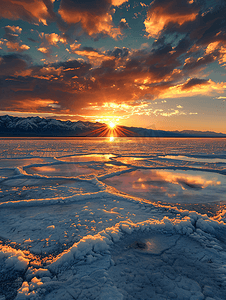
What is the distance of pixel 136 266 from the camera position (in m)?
2.50

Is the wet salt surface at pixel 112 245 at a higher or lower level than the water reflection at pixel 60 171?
higher

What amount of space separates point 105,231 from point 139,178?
5.02 metres

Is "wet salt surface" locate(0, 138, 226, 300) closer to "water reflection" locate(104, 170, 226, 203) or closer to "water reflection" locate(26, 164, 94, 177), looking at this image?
"water reflection" locate(104, 170, 226, 203)

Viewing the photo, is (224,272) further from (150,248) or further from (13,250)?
(13,250)

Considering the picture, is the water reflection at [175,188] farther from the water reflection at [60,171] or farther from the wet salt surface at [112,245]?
the water reflection at [60,171]

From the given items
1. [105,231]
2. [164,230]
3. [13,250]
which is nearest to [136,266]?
[105,231]

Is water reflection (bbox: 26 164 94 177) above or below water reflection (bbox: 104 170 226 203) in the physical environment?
below

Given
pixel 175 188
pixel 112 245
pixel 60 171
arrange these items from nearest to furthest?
1. pixel 112 245
2. pixel 175 188
3. pixel 60 171

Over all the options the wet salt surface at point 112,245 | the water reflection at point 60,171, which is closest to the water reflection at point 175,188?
the wet salt surface at point 112,245

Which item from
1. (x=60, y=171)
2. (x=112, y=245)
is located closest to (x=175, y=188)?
(x=112, y=245)

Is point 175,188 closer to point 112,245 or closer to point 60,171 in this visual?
point 112,245

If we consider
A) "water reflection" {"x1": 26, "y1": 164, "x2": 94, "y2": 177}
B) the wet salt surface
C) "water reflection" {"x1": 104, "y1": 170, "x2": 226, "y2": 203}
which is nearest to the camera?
the wet salt surface

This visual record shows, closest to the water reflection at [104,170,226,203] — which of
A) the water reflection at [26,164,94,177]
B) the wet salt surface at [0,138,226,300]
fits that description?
the wet salt surface at [0,138,226,300]

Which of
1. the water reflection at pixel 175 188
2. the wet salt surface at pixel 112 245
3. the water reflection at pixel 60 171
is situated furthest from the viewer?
the water reflection at pixel 60 171
